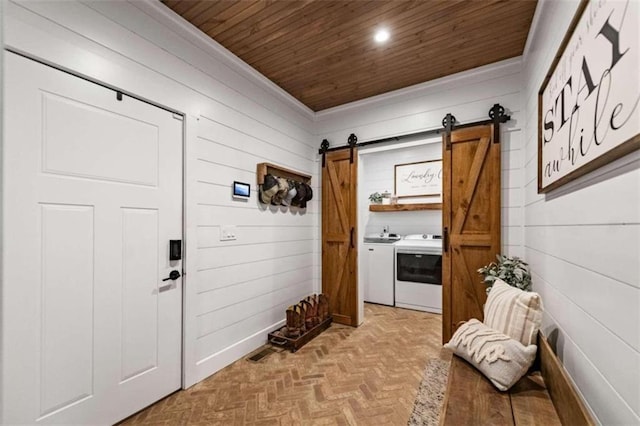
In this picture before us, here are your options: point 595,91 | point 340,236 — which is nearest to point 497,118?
point 595,91

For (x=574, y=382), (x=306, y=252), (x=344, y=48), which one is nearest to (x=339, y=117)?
(x=344, y=48)

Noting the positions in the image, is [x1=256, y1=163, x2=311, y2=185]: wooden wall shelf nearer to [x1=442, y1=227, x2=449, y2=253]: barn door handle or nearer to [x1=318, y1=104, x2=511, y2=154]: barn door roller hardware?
[x1=318, y1=104, x2=511, y2=154]: barn door roller hardware

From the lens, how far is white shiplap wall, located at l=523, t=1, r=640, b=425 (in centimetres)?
100

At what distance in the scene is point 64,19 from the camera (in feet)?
5.77

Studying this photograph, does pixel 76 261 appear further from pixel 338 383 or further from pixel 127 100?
pixel 338 383

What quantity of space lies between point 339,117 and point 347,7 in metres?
1.75

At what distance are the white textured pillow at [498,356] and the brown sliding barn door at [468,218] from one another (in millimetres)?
1208

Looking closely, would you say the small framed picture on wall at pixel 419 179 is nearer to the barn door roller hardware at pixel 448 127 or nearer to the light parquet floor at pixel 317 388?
the barn door roller hardware at pixel 448 127

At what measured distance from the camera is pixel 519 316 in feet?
5.85

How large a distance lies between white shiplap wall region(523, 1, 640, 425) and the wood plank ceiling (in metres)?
0.50

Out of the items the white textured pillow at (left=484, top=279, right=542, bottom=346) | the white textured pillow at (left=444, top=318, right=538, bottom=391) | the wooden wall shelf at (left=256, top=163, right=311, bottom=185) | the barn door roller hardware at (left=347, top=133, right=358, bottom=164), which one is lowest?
the white textured pillow at (left=444, top=318, right=538, bottom=391)

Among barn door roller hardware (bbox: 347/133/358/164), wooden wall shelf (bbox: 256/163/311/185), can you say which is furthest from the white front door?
barn door roller hardware (bbox: 347/133/358/164)

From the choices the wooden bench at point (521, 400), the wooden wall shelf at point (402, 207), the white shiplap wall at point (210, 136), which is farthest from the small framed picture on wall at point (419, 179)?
the wooden bench at point (521, 400)

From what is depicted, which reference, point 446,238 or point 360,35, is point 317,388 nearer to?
point 446,238
